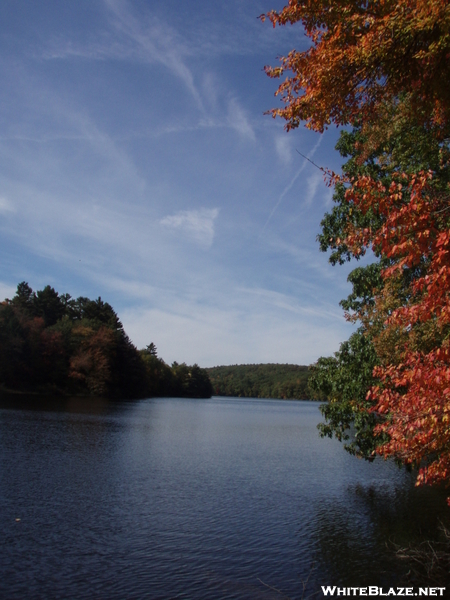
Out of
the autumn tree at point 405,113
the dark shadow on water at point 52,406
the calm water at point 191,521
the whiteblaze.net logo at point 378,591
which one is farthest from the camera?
the dark shadow on water at point 52,406

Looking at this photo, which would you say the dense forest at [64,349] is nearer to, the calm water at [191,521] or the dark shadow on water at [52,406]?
the dark shadow on water at [52,406]

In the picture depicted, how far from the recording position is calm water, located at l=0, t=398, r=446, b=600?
10148 millimetres

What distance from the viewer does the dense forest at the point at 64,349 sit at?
76.5 metres

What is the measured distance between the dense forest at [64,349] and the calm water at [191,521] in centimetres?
5444

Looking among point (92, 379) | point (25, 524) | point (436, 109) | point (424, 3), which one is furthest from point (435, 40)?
point (92, 379)

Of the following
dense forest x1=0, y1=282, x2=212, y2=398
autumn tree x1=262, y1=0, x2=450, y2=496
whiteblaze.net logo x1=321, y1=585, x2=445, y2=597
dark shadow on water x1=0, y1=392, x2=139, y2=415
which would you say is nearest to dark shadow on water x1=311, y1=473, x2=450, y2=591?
whiteblaze.net logo x1=321, y1=585, x2=445, y2=597

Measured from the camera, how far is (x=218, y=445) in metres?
32.4

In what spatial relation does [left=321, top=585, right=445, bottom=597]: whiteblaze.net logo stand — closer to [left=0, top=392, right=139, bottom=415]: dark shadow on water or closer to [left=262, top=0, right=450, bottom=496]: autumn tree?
[left=262, top=0, right=450, bottom=496]: autumn tree

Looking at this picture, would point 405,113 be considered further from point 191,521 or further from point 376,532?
point 191,521

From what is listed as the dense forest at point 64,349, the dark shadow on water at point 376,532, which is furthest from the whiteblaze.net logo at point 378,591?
the dense forest at point 64,349

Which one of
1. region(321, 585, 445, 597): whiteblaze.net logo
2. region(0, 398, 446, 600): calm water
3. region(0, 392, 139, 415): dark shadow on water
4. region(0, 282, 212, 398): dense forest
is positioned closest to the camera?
region(321, 585, 445, 597): whiteblaze.net logo

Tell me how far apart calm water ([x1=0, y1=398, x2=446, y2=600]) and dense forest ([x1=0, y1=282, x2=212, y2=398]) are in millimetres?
54440

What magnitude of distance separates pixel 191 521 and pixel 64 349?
78772mm

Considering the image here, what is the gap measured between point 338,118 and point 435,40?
2044mm
